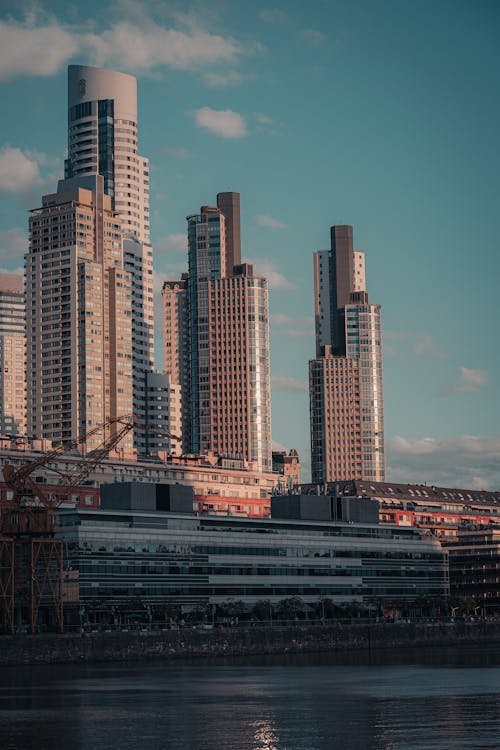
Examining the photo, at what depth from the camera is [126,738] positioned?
285 ft

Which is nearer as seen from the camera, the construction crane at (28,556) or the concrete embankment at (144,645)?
the concrete embankment at (144,645)

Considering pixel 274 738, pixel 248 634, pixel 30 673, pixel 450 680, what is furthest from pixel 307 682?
pixel 248 634

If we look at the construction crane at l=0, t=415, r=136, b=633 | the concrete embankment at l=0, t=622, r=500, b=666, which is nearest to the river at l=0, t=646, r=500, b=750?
the concrete embankment at l=0, t=622, r=500, b=666

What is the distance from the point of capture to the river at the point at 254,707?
83.9 m

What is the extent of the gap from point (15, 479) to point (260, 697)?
85381 millimetres

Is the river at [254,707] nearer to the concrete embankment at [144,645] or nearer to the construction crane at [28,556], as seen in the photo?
the concrete embankment at [144,645]

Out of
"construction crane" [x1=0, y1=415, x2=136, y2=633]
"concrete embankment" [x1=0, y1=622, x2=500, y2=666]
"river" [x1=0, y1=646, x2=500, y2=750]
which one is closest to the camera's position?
"river" [x1=0, y1=646, x2=500, y2=750]

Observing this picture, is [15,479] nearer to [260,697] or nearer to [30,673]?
[30,673]

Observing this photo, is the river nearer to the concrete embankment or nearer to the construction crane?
the concrete embankment

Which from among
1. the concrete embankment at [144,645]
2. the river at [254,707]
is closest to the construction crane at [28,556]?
the concrete embankment at [144,645]

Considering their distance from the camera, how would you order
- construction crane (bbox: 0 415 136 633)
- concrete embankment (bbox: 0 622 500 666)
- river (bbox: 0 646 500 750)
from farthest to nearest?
construction crane (bbox: 0 415 136 633), concrete embankment (bbox: 0 622 500 666), river (bbox: 0 646 500 750)

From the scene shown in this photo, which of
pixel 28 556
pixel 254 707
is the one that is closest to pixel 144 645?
pixel 28 556

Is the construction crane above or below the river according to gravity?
above

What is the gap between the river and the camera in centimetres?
8394
